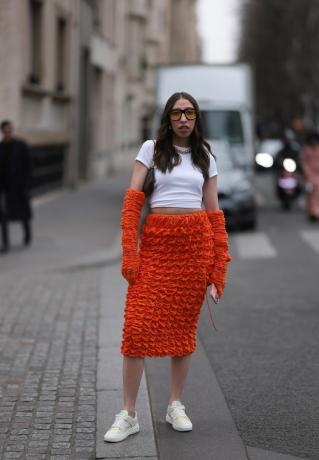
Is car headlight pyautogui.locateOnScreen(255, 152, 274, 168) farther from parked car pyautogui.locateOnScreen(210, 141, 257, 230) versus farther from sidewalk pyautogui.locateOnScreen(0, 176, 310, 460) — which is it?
parked car pyautogui.locateOnScreen(210, 141, 257, 230)

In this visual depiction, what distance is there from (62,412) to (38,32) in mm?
18207

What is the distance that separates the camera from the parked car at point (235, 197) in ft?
53.2

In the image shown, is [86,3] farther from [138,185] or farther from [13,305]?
[138,185]

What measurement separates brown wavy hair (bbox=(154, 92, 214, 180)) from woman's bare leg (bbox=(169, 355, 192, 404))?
3.15ft

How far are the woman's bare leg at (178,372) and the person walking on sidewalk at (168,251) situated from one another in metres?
0.09

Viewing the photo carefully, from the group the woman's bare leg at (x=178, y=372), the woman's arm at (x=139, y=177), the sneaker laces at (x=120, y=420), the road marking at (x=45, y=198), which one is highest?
the woman's arm at (x=139, y=177)

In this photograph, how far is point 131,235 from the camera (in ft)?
15.6

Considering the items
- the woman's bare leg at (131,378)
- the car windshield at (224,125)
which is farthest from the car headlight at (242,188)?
the woman's bare leg at (131,378)

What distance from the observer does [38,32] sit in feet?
73.6

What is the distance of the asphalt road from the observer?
16.6 feet

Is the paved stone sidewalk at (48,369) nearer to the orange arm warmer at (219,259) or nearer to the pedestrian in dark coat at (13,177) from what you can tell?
the orange arm warmer at (219,259)

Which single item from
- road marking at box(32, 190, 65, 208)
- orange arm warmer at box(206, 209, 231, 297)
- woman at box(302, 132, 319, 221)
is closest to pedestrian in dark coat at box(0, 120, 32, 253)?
woman at box(302, 132, 319, 221)

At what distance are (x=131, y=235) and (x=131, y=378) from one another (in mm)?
737

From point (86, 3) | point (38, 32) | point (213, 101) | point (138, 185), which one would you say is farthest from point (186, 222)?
point (86, 3)
